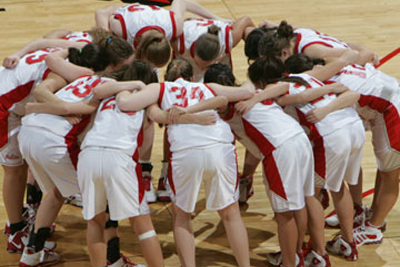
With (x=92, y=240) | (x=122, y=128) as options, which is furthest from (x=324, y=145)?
(x=92, y=240)

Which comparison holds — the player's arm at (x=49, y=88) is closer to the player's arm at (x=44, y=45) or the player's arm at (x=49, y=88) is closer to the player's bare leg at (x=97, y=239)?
the player's arm at (x=44, y=45)

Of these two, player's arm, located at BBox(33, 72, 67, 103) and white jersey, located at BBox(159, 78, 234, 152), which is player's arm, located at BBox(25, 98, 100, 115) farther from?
white jersey, located at BBox(159, 78, 234, 152)

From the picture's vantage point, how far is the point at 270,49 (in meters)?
5.07

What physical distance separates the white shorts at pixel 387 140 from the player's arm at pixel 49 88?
2.11 meters

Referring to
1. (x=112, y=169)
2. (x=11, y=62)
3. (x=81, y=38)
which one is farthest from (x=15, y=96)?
(x=112, y=169)

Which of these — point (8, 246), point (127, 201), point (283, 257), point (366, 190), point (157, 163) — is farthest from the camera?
point (157, 163)

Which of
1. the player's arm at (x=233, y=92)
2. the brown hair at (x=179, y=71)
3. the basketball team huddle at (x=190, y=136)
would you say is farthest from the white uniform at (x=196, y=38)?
the player's arm at (x=233, y=92)

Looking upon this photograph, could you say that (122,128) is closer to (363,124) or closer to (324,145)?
(324,145)

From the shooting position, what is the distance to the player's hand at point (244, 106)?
457cm

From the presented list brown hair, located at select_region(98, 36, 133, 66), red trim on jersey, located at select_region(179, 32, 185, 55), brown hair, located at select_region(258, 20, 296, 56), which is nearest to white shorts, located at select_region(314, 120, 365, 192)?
brown hair, located at select_region(258, 20, 296, 56)

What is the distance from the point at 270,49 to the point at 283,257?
1.44 metres

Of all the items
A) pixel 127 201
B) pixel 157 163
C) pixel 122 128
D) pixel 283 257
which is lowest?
pixel 157 163

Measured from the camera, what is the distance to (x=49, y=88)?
4680 millimetres

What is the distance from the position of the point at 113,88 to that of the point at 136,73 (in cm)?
24
